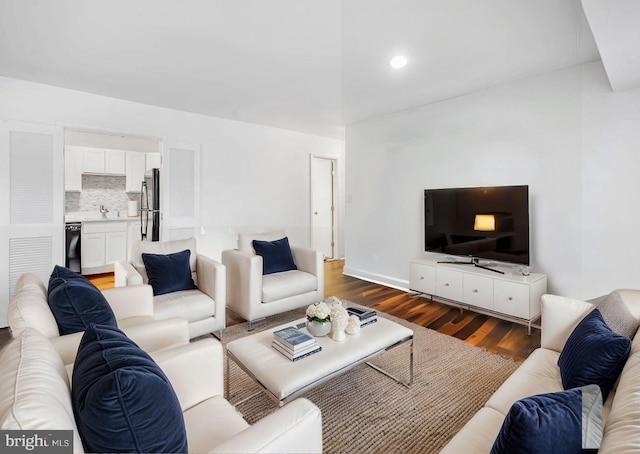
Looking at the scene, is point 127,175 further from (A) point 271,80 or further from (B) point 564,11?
(B) point 564,11

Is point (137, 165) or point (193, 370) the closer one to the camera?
point (193, 370)

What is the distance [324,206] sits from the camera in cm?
656

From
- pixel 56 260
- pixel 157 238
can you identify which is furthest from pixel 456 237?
pixel 56 260

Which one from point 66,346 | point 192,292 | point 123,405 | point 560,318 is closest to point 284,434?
point 123,405

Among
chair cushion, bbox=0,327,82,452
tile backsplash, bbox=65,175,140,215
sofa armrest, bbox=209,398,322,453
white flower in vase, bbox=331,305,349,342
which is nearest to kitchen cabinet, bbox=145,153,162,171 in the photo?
tile backsplash, bbox=65,175,140,215

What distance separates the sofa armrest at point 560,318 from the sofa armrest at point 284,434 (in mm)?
1518

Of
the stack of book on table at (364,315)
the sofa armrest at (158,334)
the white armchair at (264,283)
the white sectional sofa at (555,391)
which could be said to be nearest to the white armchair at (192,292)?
the white armchair at (264,283)

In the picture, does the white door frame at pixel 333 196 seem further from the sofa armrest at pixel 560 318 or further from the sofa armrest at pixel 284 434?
the sofa armrest at pixel 284 434

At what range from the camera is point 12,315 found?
4.51ft

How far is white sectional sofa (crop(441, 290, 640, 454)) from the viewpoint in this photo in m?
0.83

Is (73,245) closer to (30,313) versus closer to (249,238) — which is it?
(249,238)

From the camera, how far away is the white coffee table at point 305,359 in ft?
5.17

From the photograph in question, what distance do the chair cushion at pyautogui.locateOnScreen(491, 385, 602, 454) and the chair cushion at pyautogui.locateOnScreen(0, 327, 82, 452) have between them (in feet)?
3.53

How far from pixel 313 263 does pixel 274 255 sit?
446mm
